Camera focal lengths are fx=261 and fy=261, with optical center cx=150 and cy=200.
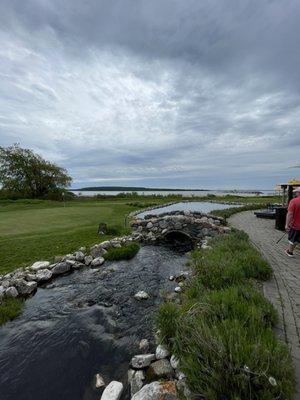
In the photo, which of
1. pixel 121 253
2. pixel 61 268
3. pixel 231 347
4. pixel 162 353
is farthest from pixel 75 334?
pixel 121 253

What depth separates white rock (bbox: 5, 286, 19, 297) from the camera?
24.2ft

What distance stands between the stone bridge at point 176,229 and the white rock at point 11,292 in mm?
8721

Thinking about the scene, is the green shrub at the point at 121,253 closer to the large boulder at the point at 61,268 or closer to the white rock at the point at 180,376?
the large boulder at the point at 61,268

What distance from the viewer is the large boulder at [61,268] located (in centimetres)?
931

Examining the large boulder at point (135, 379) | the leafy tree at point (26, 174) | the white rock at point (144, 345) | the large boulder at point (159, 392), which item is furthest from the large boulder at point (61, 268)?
the leafy tree at point (26, 174)

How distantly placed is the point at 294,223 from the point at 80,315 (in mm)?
7375

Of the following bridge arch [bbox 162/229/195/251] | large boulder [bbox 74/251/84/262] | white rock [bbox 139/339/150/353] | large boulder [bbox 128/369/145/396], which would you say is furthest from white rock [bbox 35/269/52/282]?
bridge arch [bbox 162/229/195/251]

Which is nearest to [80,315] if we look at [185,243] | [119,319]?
[119,319]

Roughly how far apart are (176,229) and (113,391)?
13.1m

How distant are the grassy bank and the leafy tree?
51.6 metres

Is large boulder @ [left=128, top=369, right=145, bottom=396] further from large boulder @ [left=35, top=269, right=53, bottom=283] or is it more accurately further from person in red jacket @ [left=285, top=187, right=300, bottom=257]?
person in red jacket @ [left=285, top=187, right=300, bottom=257]

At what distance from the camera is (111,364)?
466 centimetres

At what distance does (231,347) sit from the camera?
3125 millimetres

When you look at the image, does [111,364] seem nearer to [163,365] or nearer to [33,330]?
[163,365]
